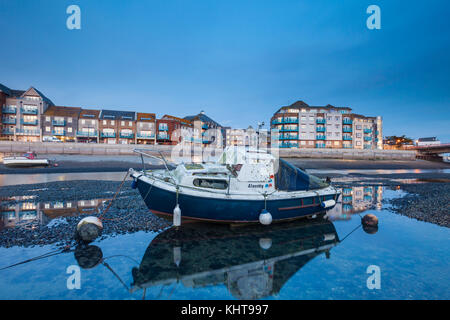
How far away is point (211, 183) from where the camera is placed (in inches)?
380

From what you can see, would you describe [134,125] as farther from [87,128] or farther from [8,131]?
[8,131]

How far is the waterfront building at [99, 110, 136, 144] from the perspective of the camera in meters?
66.5

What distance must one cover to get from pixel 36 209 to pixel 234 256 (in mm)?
11720

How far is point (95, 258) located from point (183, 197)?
3.41 meters

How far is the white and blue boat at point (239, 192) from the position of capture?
8.48 meters

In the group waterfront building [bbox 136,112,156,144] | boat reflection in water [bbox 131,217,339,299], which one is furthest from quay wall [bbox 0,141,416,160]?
boat reflection in water [bbox 131,217,339,299]

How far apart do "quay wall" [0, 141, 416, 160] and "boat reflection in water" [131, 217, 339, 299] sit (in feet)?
83.2

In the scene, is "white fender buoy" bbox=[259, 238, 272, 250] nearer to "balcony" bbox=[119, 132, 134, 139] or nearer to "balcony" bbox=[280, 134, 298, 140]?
"balcony" bbox=[119, 132, 134, 139]

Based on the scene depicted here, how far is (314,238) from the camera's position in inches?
340

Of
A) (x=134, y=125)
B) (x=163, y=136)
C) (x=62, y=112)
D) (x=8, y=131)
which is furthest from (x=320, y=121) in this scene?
(x=8, y=131)

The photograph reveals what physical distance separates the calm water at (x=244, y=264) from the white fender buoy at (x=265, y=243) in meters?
0.04
